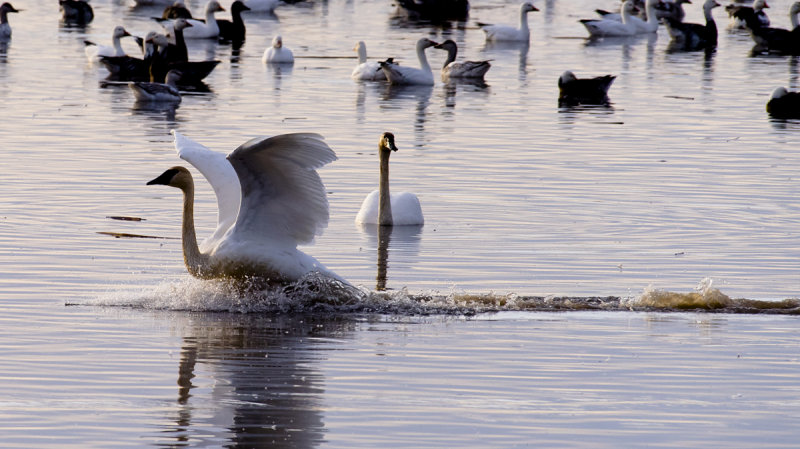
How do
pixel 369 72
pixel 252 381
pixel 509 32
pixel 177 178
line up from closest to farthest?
1. pixel 252 381
2. pixel 177 178
3. pixel 369 72
4. pixel 509 32

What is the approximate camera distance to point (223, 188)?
10.7 m

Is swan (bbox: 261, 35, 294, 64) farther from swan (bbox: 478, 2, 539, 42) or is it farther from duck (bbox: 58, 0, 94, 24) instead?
duck (bbox: 58, 0, 94, 24)

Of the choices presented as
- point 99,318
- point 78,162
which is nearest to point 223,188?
point 99,318

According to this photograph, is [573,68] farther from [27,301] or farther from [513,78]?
[27,301]

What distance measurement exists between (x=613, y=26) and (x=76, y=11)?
15900 millimetres

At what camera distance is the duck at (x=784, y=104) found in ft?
79.6

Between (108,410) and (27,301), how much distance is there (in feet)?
9.43

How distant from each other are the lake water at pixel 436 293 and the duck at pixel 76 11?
20.0 meters

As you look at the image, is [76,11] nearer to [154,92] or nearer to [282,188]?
[154,92]

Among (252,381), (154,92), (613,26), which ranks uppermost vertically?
(252,381)

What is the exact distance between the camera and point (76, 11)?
4472 cm

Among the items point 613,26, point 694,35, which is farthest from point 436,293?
point 613,26

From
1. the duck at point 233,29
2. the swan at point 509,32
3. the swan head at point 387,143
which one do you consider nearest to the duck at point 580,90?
Result: the swan at point 509,32

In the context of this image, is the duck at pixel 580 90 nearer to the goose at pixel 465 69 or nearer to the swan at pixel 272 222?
the goose at pixel 465 69
